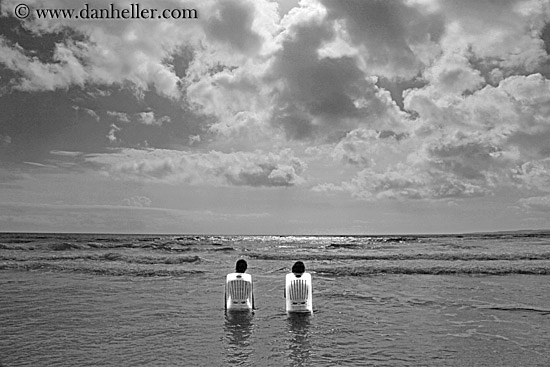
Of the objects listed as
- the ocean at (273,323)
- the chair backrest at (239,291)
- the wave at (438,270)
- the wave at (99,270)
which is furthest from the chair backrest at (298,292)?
the wave at (99,270)

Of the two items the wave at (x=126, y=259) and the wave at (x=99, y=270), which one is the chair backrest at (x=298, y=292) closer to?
the wave at (x=99, y=270)

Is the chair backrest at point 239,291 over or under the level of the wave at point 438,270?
over

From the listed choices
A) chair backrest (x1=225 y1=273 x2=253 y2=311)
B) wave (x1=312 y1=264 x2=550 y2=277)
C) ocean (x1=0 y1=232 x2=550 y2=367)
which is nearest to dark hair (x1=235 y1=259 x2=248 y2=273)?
chair backrest (x1=225 y1=273 x2=253 y2=311)

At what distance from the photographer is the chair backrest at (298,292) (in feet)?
35.2

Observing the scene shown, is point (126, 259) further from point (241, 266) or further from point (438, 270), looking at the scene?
point (241, 266)

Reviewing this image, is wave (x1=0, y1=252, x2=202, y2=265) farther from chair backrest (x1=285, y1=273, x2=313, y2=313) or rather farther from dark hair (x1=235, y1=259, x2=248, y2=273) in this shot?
chair backrest (x1=285, y1=273, x2=313, y2=313)

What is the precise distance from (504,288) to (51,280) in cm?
1673

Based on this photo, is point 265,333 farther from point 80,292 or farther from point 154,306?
point 80,292

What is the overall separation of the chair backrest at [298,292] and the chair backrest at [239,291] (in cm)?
92

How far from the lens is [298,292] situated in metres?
10.9

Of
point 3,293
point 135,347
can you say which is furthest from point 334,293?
point 3,293

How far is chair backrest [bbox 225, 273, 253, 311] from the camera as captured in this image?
10.9m

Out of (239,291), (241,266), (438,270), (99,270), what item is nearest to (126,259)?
(99,270)

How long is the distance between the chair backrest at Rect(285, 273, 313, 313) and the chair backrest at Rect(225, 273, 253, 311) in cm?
92
